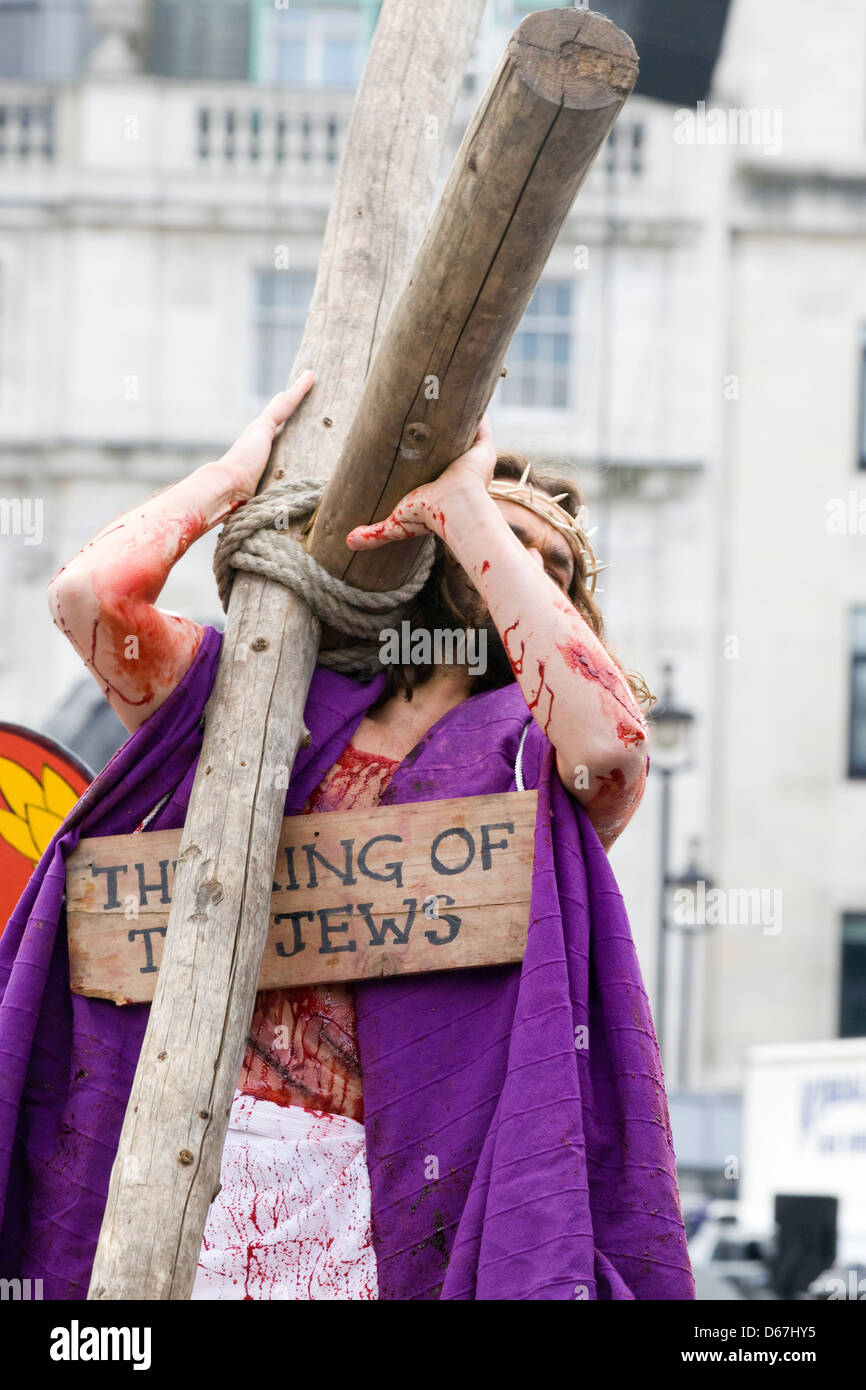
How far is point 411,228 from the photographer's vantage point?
3066 mm

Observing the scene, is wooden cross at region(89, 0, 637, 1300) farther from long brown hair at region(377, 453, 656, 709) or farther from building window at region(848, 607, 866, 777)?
building window at region(848, 607, 866, 777)

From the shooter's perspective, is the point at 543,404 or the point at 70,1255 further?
the point at 543,404

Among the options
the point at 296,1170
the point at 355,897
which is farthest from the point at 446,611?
the point at 296,1170

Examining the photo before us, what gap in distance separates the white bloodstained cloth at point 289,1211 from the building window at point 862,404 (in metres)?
16.9

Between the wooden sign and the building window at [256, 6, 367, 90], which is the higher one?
the building window at [256, 6, 367, 90]

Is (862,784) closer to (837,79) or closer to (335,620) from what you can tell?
(837,79)

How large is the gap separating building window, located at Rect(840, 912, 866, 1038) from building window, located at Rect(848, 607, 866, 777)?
153 centimetres

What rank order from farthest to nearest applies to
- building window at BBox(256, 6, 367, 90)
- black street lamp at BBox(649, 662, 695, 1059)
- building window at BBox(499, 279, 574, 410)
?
building window at BBox(256, 6, 367, 90)
building window at BBox(499, 279, 574, 410)
black street lamp at BBox(649, 662, 695, 1059)

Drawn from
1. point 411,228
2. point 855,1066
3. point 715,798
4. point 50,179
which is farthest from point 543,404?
point 411,228

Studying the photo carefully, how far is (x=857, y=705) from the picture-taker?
18500 mm

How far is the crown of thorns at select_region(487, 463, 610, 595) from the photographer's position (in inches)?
113

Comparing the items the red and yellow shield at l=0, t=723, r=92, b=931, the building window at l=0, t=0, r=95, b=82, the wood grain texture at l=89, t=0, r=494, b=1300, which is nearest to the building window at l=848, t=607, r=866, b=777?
the building window at l=0, t=0, r=95, b=82

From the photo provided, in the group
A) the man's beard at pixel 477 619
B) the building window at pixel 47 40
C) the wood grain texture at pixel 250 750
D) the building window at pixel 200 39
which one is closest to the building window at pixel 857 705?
the building window at pixel 200 39
